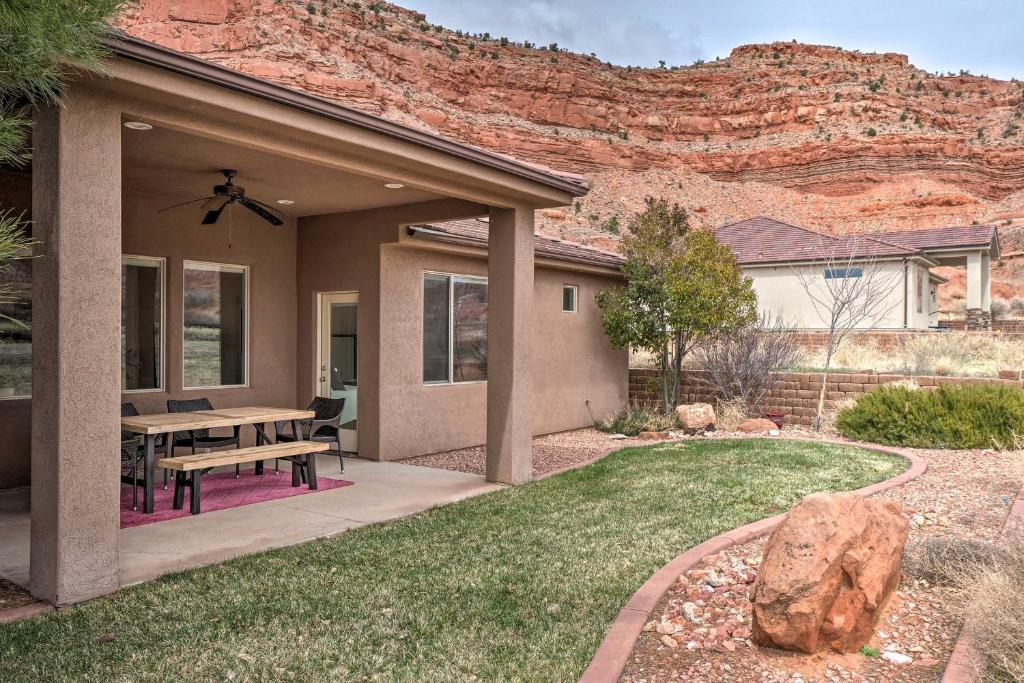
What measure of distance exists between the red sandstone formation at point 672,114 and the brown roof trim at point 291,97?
31516 millimetres

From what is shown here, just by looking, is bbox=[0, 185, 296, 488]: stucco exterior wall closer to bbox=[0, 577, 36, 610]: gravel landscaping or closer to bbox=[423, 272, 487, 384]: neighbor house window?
bbox=[423, 272, 487, 384]: neighbor house window

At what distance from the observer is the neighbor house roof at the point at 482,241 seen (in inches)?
385

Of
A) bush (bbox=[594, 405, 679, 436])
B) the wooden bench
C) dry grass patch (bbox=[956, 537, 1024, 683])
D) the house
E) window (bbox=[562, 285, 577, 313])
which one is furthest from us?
window (bbox=[562, 285, 577, 313])

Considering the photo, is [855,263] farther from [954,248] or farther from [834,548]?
[834,548]

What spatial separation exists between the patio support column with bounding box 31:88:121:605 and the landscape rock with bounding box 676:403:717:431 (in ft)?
29.5

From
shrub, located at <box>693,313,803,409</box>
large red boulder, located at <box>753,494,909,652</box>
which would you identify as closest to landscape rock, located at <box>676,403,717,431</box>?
shrub, located at <box>693,313,803,409</box>

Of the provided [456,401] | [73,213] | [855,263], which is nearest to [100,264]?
[73,213]

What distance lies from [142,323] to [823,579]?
25.6 feet

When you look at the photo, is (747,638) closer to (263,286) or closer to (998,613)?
(998,613)

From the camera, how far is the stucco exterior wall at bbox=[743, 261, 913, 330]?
21938 millimetres

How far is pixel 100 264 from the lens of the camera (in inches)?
180

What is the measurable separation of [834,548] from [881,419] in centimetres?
765

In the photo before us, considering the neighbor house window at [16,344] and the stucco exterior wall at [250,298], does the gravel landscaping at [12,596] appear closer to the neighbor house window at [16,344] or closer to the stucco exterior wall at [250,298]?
the stucco exterior wall at [250,298]

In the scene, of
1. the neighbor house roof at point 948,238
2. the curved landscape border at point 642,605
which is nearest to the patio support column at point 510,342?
the curved landscape border at point 642,605
